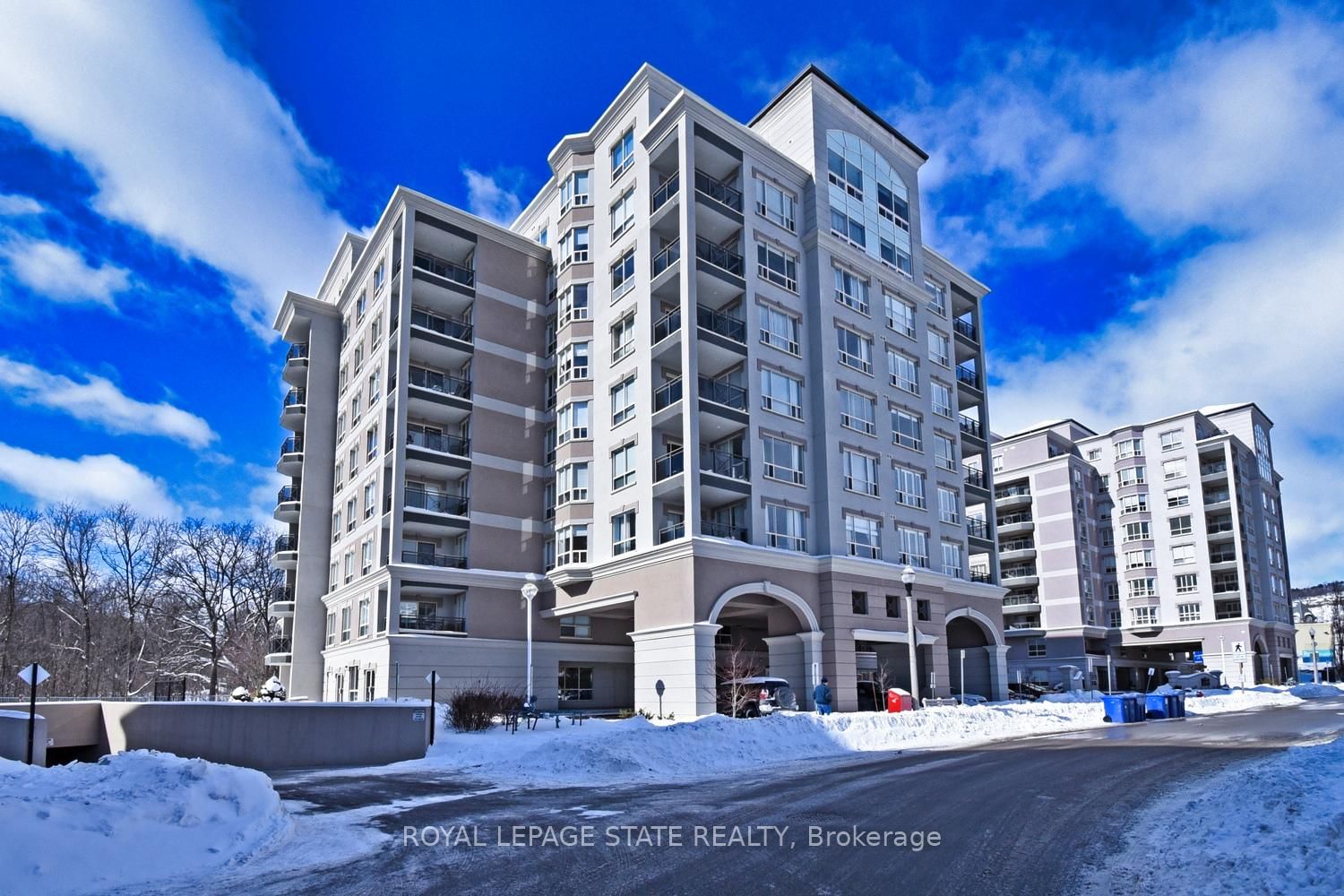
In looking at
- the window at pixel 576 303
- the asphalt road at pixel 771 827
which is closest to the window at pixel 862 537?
the window at pixel 576 303

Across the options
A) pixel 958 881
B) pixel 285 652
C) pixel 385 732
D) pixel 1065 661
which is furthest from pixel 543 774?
pixel 1065 661

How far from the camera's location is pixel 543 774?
1888 centimetres

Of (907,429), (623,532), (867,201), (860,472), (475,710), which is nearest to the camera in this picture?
(475,710)

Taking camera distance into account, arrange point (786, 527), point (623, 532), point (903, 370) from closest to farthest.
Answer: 1. point (786, 527)
2. point (623, 532)
3. point (903, 370)

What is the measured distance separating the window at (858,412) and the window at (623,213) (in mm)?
12934

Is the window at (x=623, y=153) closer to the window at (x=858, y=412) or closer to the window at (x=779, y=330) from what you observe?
the window at (x=779, y=330)

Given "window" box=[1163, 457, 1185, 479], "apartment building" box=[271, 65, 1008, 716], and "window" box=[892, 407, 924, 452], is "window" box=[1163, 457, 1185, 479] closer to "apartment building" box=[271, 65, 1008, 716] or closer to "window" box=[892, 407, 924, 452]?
"apartment building" box=[271, 65, 1008, 716]

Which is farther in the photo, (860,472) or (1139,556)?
(1139,556)

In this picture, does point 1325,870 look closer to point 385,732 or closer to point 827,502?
point 385,732

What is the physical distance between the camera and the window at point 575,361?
43.8m

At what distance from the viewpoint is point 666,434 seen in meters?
38.5

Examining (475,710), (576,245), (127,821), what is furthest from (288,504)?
(127,821)

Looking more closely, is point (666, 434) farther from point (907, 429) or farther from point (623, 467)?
point (907, 429)

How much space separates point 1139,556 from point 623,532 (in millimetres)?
65148
